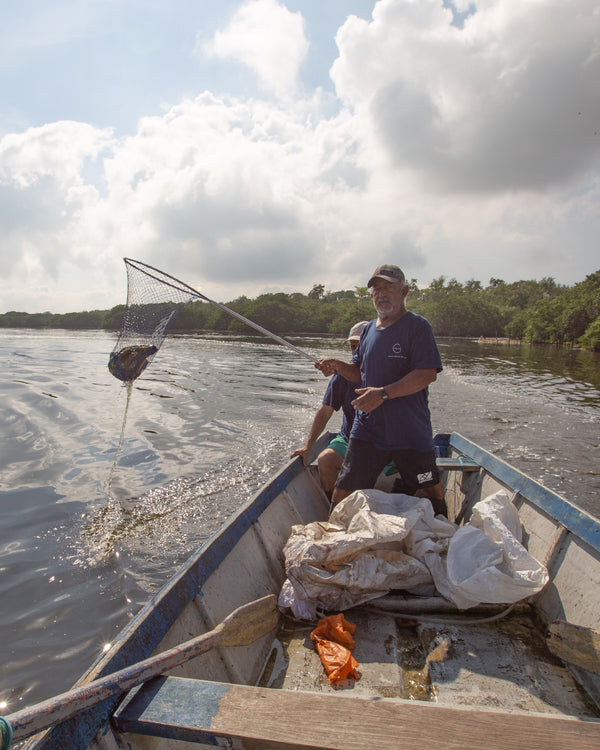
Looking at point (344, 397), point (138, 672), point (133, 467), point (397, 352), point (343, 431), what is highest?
point (397, 352)

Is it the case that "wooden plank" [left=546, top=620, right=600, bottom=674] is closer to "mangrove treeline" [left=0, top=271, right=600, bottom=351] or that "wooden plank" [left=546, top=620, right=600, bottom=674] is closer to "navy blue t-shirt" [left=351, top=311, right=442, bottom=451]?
"navy blue t-shirt" [left=351, top=311, right=442, bottom=451]

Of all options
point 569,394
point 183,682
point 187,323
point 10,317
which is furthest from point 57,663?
point 10,317

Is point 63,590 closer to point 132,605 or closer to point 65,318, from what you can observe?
point 132,605

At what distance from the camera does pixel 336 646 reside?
8.26 ft

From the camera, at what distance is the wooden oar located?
140cm

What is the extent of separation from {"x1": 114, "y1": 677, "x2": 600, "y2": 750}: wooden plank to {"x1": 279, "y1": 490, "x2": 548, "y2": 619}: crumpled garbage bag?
1.12 meters

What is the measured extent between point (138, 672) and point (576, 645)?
6.96ft

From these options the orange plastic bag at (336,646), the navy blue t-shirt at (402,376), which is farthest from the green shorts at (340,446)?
the orange plastic bag at (336,646)

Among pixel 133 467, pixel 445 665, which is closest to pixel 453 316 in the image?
pixel 133 467

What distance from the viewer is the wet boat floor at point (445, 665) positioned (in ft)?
7.55

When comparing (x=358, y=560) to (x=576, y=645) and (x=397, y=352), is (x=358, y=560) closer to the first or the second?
(x=576, y=645)

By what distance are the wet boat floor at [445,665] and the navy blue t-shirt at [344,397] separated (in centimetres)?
189

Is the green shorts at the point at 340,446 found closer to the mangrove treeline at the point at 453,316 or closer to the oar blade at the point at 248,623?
the oar blade at the point at 248,623

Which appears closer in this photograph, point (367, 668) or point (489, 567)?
point (367, 668)
